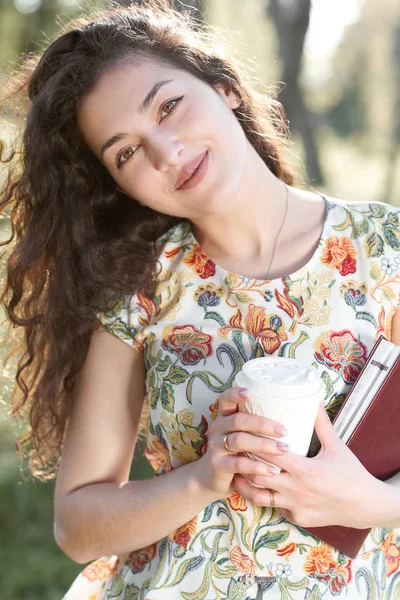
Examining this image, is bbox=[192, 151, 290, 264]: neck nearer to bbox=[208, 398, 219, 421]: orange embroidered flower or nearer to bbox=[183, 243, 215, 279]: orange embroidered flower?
bbox=[183, 243, 215, 279]: orange embroidered flower

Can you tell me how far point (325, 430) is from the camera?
122 cm

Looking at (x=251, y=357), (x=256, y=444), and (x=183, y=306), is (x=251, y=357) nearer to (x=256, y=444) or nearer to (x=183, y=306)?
(x=183, y=306)

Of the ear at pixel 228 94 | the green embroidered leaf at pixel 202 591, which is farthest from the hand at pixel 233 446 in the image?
the ear at pixel 228 94

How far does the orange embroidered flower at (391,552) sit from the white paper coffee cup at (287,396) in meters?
0.48

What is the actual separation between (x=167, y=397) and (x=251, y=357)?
20 centimetres

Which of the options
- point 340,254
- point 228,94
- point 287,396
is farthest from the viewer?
point 228,94

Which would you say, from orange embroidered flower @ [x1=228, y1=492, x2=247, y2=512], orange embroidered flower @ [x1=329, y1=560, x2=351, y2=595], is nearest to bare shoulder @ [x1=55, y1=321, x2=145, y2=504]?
orange embroidered flower @ [x1=228, y1=492, x2=247, y2=512]

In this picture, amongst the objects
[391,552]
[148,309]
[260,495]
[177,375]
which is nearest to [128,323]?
[148,309]

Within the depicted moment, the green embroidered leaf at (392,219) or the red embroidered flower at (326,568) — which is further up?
the green embroidered leaf at (392,219)

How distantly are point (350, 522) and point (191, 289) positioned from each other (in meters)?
0.58

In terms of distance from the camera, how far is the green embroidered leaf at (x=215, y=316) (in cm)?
147

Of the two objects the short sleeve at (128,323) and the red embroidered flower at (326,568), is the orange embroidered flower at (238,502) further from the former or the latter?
the short sleeve at (128,323)

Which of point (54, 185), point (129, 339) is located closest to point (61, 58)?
point (54, 185)

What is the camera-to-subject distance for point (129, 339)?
1.54m
